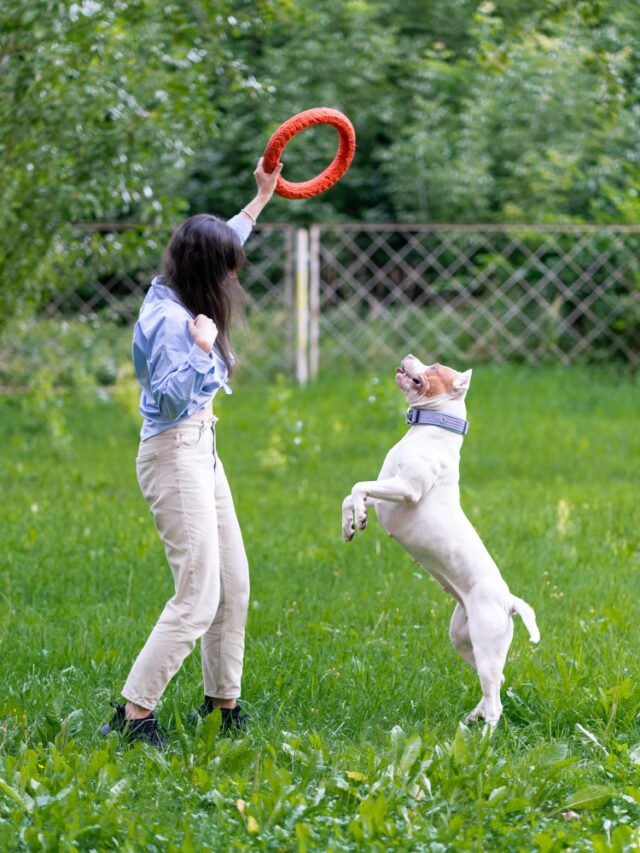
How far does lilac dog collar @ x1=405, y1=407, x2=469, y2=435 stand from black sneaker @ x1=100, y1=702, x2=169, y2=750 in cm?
143

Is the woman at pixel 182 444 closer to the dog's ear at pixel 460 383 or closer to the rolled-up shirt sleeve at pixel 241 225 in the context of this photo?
the rolled-up shirt sleeve at pixel 241 225

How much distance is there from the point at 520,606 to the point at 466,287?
40.1 ft

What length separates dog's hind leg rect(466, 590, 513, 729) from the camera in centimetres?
353

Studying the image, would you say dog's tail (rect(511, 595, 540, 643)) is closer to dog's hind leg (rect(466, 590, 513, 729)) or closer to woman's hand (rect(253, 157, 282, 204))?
dog's hind leg (rect(466, 590, 513, 729))

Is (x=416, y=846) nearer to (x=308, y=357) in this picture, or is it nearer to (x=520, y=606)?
(x=520, y=606)

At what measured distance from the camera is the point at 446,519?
3.56 m

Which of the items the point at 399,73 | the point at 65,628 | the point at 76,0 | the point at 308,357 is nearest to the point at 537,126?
the point at 399,73

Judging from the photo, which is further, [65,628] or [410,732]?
[65,628]

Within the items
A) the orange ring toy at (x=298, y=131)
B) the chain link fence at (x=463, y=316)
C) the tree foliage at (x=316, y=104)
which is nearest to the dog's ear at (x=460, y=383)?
A: the orange ring toy at (x=298, y=131)

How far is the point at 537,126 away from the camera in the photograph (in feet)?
54.1

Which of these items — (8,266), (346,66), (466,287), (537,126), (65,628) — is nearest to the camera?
(65,628)

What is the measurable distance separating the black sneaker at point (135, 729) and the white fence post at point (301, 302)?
31.8 ft

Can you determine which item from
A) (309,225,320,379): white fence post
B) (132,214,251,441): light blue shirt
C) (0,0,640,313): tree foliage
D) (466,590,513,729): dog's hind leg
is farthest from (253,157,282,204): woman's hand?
(309,225,320,379): white fence post

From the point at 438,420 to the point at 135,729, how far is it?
1.53 m
